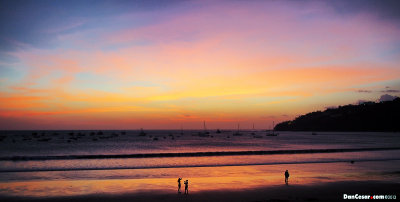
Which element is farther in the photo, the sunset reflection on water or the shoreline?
the sunset reflection on water

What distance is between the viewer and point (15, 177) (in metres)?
34.2

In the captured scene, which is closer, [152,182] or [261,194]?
[261,194]

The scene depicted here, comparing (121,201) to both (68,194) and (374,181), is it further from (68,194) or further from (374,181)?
(374,181)

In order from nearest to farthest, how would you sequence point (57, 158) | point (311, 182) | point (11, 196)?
point (11, 196) → point (311, 182) → point (57, 158)

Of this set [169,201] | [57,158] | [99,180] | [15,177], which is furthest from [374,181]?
[57,158]

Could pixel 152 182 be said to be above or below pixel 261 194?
below

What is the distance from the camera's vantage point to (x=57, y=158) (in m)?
58.1

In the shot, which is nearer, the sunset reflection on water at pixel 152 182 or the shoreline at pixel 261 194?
the shoreline at pixel 261 194

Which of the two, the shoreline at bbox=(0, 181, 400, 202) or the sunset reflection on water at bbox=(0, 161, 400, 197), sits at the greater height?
the shoreline at bbox=(0, 181, 400, 202)

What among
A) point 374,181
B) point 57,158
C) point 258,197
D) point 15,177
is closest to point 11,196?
point 15,177

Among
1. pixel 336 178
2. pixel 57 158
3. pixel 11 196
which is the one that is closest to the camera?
pixel 11 196

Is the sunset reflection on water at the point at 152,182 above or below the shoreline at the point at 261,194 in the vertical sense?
below

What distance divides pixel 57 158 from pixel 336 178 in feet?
164

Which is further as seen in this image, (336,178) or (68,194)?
(336,178)
